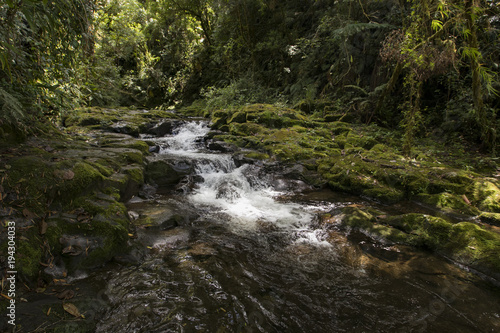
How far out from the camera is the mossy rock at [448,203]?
476 cm

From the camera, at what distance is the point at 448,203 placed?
16.5ft

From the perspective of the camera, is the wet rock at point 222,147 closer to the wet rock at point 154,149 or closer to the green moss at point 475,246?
the wet rock at point 154,149

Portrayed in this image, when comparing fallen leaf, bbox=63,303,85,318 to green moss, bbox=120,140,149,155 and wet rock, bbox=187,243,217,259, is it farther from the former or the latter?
green moss, bbox=120,140,149,155

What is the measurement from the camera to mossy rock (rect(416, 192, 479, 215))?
4.76m

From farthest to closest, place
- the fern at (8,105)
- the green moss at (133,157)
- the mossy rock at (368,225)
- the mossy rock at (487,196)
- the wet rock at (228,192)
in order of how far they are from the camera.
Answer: the wet rock at (228,192), the green moss at (133,157), the mossy rock at (487,196), the mossy rock at (368,225), the fern at (8,105)

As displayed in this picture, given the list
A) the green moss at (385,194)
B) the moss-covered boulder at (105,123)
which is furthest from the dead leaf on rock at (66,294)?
the moss-covered boulder at (105,123)

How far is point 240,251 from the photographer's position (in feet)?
12.0

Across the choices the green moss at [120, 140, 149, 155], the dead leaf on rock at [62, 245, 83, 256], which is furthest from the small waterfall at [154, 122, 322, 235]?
the dead leaf on rock at [62, 245, 83, 256]

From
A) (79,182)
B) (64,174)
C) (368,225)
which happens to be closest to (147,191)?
(79,182)

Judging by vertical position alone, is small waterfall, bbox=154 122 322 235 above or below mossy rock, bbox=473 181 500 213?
below

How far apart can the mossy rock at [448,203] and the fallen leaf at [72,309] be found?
20.1 ft

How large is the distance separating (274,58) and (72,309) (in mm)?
17346

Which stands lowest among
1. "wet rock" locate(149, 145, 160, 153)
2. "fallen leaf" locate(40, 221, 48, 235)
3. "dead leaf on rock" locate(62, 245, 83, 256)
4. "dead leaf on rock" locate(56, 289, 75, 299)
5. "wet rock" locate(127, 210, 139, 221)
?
"wet rock" locate(127, 210, 139, 221)

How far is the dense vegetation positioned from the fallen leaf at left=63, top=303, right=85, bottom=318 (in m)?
2.10
